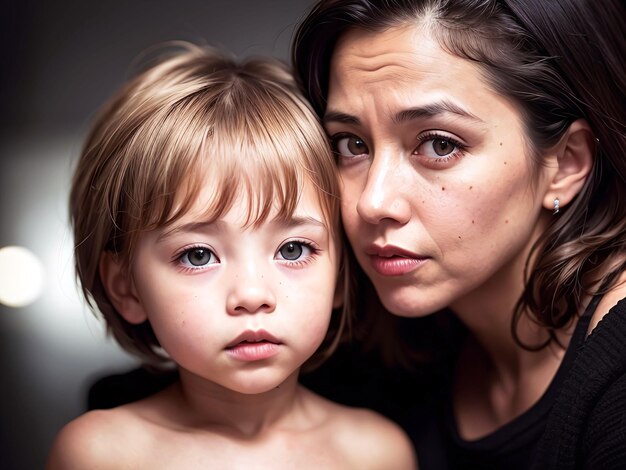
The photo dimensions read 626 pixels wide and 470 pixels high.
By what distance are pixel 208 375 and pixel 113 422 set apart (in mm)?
196

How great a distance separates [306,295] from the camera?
136 centimetres

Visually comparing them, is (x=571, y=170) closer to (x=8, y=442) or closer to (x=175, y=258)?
(x=175, y=258)

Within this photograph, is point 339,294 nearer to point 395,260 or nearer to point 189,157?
point 395,260

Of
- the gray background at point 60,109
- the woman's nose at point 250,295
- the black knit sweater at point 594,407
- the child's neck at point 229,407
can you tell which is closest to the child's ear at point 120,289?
the child's neck at point 229,407

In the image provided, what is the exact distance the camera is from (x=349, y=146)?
5.03ft

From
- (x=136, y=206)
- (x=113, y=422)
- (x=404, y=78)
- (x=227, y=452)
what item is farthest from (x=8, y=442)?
(x=404, y=78)

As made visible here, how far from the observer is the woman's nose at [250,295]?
4.24ft

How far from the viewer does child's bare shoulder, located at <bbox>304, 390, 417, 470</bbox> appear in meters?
1.52

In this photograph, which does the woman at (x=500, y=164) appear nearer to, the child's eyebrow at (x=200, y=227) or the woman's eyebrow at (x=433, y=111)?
the woman's eyebrow at (x=433, y=111)

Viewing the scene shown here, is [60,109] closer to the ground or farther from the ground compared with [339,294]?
farther from the ground

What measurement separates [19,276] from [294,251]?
0.85 m

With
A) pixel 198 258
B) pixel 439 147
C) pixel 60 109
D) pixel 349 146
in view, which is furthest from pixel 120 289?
pixel 60 109

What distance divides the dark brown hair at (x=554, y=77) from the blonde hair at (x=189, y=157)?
0.16 meters

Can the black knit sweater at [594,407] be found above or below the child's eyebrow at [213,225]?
below
